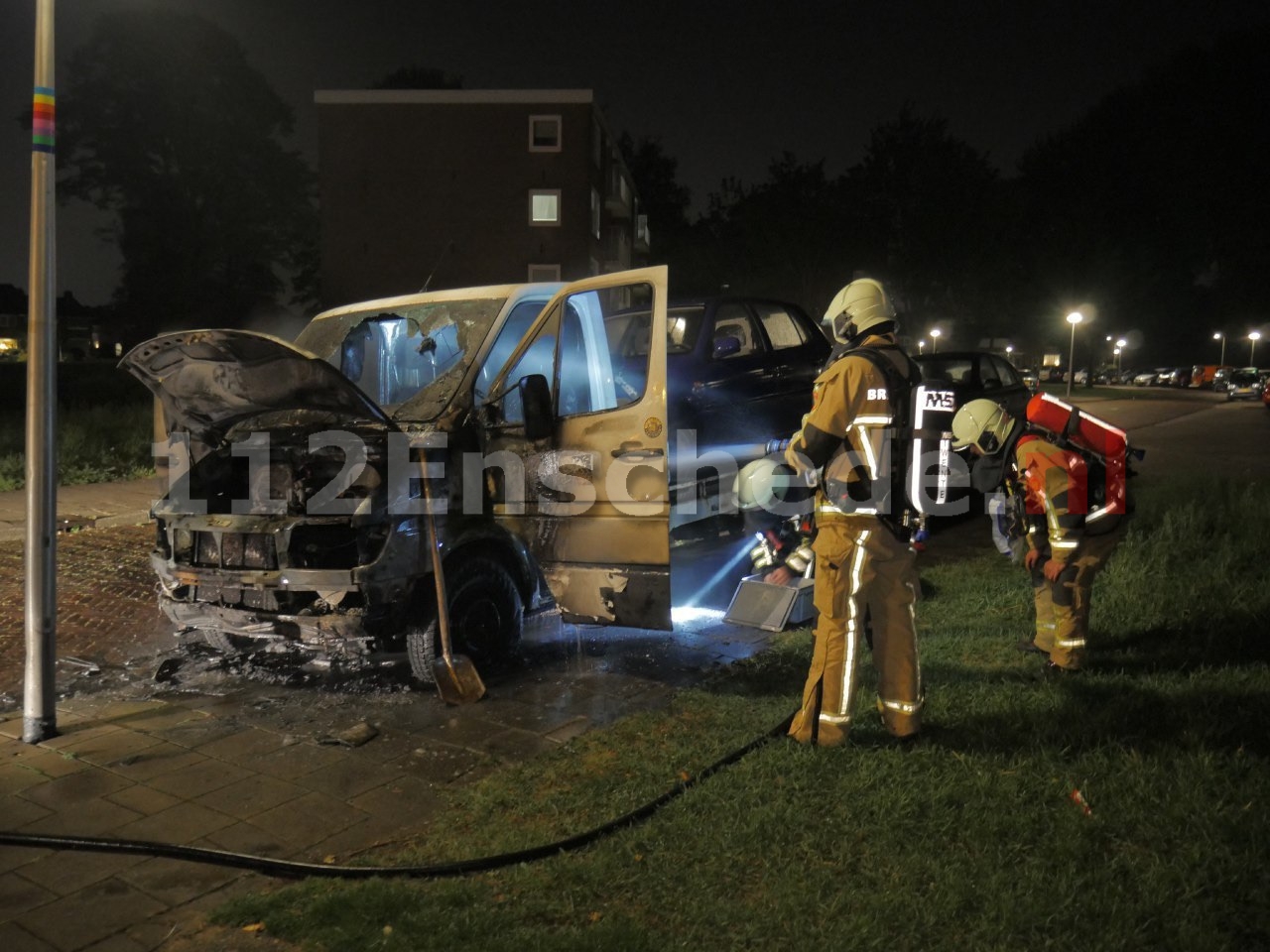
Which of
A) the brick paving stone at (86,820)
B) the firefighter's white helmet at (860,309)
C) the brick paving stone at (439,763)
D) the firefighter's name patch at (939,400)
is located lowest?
the brick paving stone at (86,820)

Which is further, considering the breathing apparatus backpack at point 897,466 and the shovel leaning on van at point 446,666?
the shovel leaning on van at point 446,666

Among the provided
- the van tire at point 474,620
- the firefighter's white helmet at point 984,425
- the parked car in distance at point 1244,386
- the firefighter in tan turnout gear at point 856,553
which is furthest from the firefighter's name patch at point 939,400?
the parked car in distance at point 1244,386

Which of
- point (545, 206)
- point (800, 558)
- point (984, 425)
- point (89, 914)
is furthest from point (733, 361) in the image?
A: point (545, 206)

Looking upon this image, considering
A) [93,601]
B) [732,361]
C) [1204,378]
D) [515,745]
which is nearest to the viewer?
[515,745]

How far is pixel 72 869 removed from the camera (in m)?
3.62

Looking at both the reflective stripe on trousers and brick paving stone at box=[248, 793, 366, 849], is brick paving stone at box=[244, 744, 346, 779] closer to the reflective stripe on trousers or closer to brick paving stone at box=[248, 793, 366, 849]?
brick paving stone at box=[248, 793, 366, 849]

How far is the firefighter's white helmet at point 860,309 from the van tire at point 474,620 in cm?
249

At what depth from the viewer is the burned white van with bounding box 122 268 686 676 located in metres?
5.24

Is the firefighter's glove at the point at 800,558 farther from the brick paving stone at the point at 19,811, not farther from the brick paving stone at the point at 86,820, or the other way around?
the brick paving stone at the point at 19,811

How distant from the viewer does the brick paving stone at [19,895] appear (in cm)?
335

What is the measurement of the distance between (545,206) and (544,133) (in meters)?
2.37

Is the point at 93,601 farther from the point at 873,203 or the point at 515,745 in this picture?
the point at 873,203

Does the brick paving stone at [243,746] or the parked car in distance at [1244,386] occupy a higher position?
the parked car in distance at [1244,386]

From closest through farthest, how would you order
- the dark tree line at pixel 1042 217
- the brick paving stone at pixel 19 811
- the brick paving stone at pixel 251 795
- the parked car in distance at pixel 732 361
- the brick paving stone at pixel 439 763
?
the brick paving stone at pixel 19 811
the brick paving stone at pixel 251 795
the brick paving stone at pixel 439 763
the parked car in distance at pixel 732 361
the dark tree line at pixel 1042 217
